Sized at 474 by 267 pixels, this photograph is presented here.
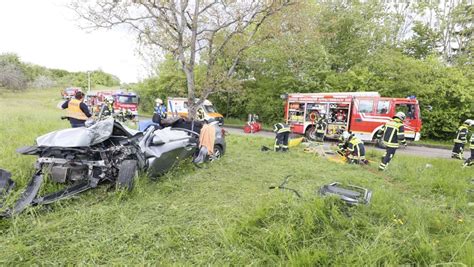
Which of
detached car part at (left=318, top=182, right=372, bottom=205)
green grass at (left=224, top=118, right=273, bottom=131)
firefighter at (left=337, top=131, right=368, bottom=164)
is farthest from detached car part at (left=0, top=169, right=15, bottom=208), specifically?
green grass at (left=224, top=118, right=273, bottom=131)

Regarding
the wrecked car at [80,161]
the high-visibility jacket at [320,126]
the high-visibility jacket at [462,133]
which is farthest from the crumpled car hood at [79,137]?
the high-visibility jacket at [462,133]

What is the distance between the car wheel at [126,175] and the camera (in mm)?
3299

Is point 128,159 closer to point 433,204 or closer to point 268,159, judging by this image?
point 268,159

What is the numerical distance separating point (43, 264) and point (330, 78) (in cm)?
1528

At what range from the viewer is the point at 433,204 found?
12.4 ft

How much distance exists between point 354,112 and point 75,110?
35.1 feet

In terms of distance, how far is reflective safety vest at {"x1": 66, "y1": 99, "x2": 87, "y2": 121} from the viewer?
5688 mm

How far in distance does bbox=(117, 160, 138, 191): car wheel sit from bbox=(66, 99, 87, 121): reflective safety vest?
318 centimetres

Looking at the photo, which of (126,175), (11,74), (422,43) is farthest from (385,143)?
(11,74)

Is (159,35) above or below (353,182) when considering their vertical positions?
above

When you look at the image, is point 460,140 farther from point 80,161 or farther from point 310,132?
point 80,161

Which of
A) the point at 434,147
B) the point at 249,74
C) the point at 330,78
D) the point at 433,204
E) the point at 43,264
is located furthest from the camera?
the point at 249,74

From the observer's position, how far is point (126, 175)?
3.32 m

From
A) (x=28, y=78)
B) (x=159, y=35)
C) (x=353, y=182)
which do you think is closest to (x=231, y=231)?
(x=353, y=182)
